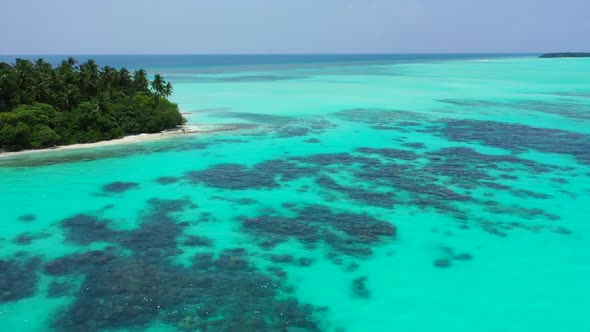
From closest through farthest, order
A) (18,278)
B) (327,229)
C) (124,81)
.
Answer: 1. (18,278)
2. (327,229)
3. (124,81)

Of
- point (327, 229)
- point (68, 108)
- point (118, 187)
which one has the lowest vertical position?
point (327, 229)

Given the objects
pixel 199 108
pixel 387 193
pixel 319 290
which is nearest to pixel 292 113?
pixel 199 108

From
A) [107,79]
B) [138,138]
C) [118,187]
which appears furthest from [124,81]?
→ [118,187]

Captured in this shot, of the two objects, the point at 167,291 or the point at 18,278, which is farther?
the point at 18,278

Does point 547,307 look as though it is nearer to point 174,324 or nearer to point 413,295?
point 413,295

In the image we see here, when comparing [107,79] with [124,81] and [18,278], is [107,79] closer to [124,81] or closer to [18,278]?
[124,81]

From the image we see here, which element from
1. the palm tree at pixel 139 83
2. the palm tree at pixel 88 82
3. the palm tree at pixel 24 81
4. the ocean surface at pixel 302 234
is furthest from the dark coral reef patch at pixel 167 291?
the palm tree at pixel 139 83

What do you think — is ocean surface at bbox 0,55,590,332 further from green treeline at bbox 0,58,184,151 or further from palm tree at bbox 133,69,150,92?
palm tree at bbox 133,69,150,92

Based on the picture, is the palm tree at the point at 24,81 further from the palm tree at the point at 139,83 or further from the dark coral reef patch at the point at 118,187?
the dark coral reef patch at the point at 118,187

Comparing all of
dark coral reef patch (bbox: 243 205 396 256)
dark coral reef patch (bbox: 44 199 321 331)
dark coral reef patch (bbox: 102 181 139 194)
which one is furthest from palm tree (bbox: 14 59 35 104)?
dark coral reef patch (bbox: 243 205 396 256)
